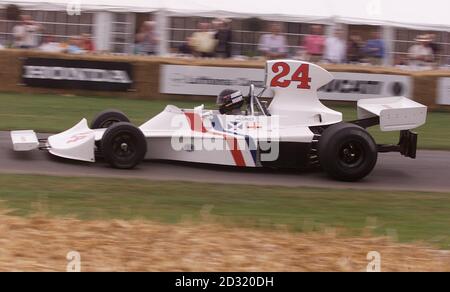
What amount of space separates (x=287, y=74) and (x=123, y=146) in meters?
2.32

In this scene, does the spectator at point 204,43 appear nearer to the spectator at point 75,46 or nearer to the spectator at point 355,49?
the spectator at point 75,46

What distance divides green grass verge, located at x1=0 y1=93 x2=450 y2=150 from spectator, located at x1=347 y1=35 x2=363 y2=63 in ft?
6.54

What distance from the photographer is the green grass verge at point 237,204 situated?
7406 mm

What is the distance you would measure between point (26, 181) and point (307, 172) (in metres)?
3.61

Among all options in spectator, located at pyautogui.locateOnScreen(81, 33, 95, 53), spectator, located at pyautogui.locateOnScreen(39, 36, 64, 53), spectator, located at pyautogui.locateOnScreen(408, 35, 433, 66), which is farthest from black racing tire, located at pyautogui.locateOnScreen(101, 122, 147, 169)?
spectator, located at pyautogui.locateOnScreen(408, 35, 433, 66)

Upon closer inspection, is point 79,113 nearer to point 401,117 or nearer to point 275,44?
point 275,44

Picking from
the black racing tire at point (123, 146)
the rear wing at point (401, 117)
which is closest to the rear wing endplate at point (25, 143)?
the black racing tire at point (123, 146)

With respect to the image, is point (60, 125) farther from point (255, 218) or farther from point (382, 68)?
point (382, 68)

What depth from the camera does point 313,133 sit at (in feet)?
32.5

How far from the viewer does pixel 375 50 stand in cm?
1862

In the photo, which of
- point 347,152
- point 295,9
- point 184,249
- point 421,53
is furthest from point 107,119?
point 421,53

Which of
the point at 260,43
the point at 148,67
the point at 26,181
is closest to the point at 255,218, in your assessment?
the point at 26,181

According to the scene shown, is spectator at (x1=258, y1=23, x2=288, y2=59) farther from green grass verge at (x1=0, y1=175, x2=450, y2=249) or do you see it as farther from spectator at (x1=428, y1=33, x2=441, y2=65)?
green grass verge at (x1=0, y1=175, x2=450, y2=249)

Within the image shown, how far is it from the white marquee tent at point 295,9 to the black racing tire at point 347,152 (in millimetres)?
9792
